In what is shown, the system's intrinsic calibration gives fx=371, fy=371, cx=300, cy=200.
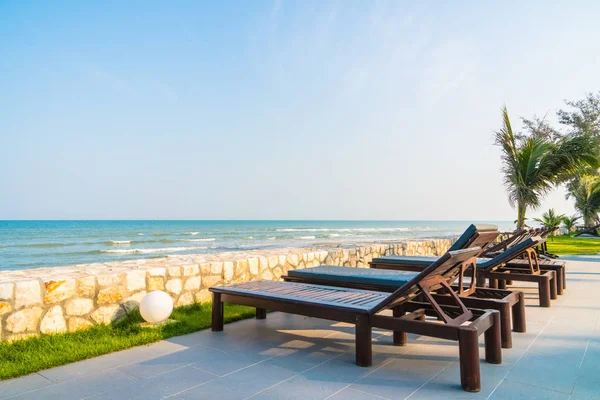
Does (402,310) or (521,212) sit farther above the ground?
(521,212)

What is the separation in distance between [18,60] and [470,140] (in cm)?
1450

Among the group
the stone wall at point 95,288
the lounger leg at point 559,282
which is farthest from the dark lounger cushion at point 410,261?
the stone wall at point 95,288

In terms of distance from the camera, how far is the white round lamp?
346cm

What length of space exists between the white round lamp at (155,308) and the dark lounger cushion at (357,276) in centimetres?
142

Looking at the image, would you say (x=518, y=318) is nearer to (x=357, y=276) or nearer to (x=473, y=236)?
(x=473, y=236)

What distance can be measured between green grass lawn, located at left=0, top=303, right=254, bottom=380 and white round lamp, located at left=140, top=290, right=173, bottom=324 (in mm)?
91

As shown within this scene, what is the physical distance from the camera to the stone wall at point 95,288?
3.05 metres

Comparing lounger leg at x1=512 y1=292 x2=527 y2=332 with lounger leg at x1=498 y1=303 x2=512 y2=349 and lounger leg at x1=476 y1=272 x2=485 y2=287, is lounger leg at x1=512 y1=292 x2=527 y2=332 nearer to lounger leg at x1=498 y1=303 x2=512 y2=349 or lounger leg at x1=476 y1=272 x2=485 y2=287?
lounger leg at x1=498 y1=303 x2=512 y2=349

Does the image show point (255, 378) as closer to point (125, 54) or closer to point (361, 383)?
point (361, 383)

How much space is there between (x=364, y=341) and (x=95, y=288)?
101 inches

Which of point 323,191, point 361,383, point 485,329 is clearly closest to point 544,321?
point 485,329

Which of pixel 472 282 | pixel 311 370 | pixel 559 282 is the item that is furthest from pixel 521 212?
pixel 311 370

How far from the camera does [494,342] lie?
99.4 inches

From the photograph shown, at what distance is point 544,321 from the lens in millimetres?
3738
